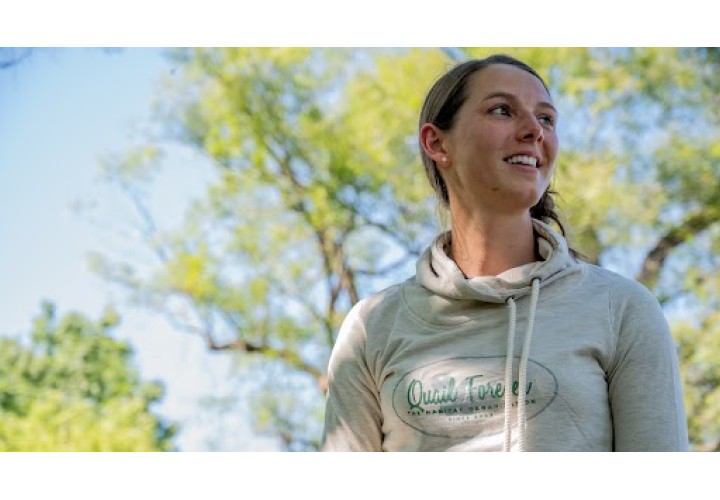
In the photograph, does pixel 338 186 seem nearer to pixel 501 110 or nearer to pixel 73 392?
pixel 73 392

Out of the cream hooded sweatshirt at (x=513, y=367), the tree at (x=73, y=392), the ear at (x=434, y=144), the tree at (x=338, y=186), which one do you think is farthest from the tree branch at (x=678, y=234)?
the cream hooded sweatshirt at (x=513, y=367)

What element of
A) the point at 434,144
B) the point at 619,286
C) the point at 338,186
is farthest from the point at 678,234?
the point at 619,286

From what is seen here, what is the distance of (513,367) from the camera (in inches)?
41.8

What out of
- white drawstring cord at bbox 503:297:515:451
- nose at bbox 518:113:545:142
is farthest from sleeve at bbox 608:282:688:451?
nose at bbox 518:113:545:142

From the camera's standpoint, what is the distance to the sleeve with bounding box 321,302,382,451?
44.9 inches

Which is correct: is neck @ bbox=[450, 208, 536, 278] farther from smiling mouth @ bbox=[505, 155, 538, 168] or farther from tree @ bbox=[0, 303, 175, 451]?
tree @ bbox=[0, 303, 175, 451]

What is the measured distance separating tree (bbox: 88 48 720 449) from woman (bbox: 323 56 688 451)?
6.39m

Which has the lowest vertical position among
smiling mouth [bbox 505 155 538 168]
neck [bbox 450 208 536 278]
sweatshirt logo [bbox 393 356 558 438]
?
sweatshirt logo [bbox 393 356 558 438]

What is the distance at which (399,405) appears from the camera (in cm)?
110

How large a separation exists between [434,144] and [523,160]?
0.17 meters

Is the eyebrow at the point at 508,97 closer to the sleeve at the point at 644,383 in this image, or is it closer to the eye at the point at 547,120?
the eye at the point at 547,120

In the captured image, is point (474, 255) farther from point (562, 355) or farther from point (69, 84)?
point (69, 84)
